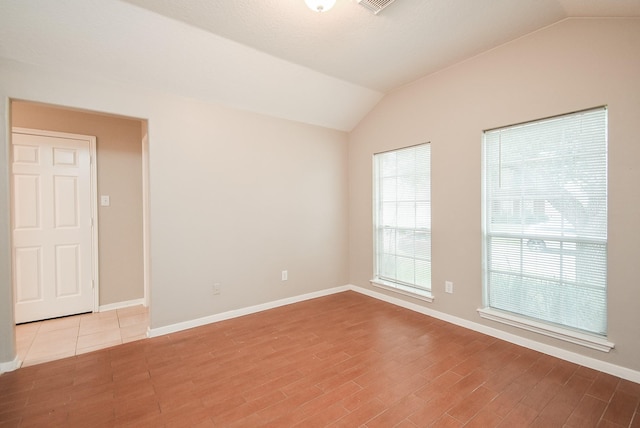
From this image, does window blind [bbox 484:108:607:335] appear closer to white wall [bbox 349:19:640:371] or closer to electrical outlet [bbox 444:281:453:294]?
white wall [bbox 349:19:640:371]

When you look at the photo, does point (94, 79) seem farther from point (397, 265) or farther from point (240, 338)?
point (397, 265)

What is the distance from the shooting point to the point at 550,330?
8.13ft

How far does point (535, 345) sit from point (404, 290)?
1.43 metres

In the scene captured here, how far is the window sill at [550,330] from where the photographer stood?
7.33 ft

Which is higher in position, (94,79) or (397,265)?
(94,79)

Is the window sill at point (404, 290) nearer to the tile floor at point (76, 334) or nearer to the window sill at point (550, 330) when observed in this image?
the window sill at point (550, 330)

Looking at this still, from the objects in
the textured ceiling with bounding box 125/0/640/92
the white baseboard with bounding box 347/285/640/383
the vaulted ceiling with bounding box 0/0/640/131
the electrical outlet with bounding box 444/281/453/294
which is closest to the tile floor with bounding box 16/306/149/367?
the vaulted ceiling with bounding box 0/0/640/131

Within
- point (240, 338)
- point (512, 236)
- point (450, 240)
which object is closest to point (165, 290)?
point (240, 338)

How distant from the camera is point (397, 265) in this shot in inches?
154

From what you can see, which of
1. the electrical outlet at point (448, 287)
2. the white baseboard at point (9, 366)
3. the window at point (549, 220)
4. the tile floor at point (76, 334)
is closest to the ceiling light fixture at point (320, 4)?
the window at point (549, 220)

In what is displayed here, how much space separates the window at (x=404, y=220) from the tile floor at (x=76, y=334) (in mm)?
3068

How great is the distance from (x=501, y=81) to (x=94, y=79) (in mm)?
3823

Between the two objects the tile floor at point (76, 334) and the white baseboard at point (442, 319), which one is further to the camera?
the tile floor at point (76, 334)

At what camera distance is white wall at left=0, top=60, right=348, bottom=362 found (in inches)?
101
